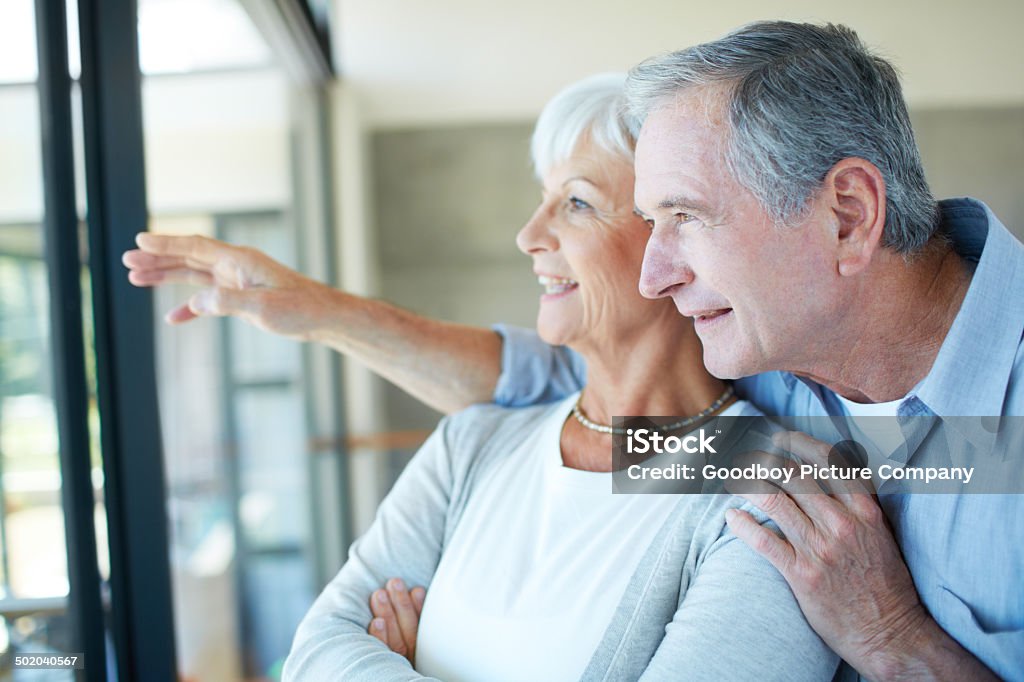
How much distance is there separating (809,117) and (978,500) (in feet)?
1.48

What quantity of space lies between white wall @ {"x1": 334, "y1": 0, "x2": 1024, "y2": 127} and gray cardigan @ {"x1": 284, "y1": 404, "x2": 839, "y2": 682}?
638 millimetres

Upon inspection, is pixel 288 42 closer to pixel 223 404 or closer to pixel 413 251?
pixel 413 251

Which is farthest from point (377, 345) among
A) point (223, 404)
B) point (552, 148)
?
point (223, 404)

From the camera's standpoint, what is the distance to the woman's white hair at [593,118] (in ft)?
3.54

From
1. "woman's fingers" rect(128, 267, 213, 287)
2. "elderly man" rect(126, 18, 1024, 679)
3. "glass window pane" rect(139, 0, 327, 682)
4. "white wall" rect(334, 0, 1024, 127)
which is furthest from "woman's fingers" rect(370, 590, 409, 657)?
"glass window pane" rect(139, 0, 327, 682)

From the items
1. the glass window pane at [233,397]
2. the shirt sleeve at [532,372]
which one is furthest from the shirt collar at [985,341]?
the glass window pane at [233,397]

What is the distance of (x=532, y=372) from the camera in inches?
51.4

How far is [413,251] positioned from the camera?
3.11m

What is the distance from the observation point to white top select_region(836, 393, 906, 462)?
0.87 metres

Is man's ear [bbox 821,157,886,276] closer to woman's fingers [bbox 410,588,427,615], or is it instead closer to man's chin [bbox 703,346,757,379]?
man's chin [bbox 703,346,757,379]

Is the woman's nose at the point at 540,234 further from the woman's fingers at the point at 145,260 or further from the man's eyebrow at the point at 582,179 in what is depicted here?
the woman's fingers at the point at 145,260

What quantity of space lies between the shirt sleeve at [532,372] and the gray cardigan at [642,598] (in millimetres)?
123

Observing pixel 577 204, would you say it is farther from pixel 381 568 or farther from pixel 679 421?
pixel 381 568

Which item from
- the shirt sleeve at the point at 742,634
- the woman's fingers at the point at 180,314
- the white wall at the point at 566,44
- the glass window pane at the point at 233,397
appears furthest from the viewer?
the glass window pane at the point at 233,397
